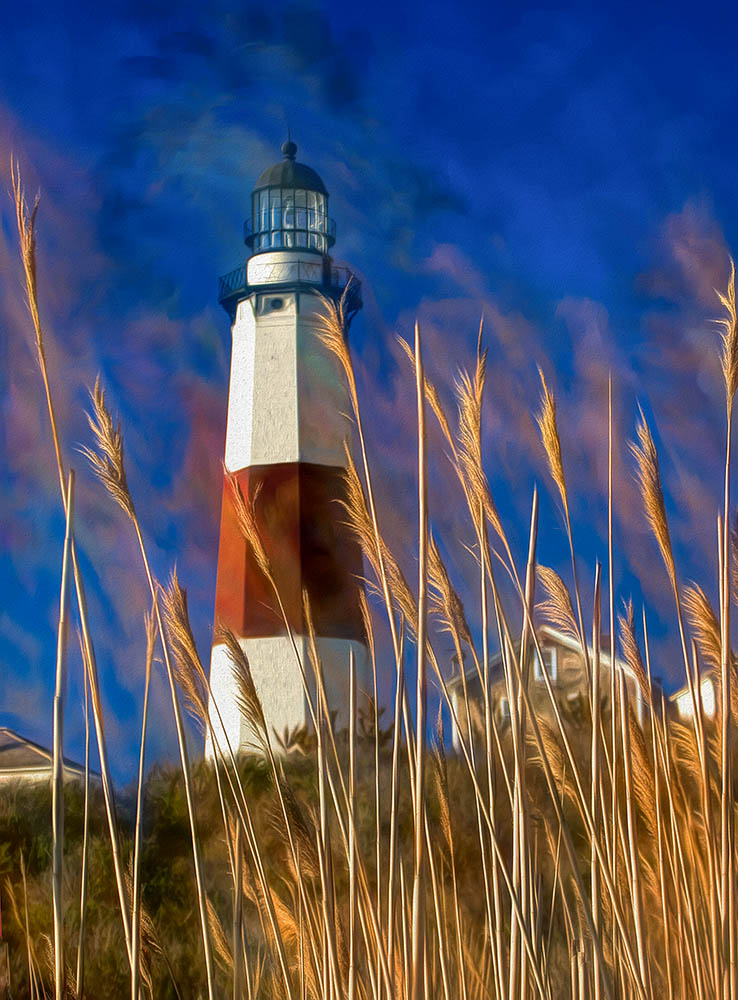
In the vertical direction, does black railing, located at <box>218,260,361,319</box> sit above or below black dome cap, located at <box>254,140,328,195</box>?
above

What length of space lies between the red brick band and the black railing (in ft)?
2.48

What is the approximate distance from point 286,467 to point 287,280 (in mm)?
1042

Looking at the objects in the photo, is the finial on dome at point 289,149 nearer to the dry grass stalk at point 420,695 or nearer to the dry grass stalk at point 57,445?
the dry grass stalk at point 57,445

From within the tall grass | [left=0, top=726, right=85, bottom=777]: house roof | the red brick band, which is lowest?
the tall grass

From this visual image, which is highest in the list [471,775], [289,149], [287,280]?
[287,280]

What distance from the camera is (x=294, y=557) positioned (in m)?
3.94

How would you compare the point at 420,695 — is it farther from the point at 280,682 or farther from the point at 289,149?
the point at 280,682

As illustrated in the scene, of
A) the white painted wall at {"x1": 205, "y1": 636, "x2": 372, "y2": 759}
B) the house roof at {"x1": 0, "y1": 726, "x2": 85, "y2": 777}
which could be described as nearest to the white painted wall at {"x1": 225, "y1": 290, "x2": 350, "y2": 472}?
the white painted wall at {"x1": 205, "y1": 636, "x2": 372, "y2": 759}

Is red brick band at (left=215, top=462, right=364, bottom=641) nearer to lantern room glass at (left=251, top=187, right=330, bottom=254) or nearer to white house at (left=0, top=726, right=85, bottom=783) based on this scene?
white house at (left=0, top=726, right=85, bottom=783)

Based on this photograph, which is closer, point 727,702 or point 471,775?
point 727,702

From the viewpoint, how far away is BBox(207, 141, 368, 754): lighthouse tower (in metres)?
3.95

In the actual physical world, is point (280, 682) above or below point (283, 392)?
below

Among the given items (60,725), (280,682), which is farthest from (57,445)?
(280,682)

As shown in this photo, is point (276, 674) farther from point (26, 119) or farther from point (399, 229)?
point (26, 119)
